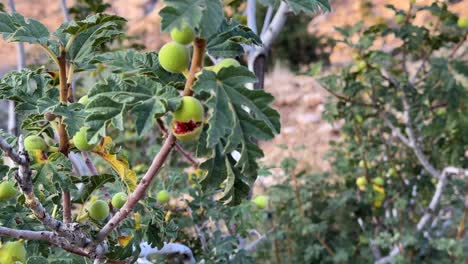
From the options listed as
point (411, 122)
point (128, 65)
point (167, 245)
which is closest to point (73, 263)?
point (167, 245)

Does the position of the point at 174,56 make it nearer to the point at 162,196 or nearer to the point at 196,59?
the point at 196,59

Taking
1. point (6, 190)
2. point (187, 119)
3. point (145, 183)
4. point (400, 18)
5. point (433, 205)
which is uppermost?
point (187, 119)

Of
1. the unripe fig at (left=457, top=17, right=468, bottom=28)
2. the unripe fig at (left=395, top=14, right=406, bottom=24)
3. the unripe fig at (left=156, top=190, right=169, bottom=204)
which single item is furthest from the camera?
the unripe fig at (left=395, top=14, right=406, bottom=24)

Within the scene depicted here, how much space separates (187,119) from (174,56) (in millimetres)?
93

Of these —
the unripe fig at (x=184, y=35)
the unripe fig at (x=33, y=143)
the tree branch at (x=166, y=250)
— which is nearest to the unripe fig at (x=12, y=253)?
the unripe fig at (x=33, y=143)

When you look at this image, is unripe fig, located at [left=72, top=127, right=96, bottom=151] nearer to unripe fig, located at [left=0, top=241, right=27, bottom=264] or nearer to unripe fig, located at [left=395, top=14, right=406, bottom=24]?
unripe fig, located at [left=0, top=241, right=27, bottom=264]

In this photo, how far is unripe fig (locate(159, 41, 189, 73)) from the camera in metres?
0.71

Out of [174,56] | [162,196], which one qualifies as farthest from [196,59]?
[162,196]

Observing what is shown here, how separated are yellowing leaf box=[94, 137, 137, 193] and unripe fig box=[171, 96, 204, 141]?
0.90 ft

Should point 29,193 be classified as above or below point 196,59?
below

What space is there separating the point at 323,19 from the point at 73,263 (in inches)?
501

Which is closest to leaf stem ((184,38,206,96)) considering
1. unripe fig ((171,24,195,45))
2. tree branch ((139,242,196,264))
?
unripe fig ((171,24,195,45))

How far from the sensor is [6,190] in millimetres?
926

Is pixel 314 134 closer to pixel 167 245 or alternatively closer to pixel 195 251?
pixel 195 251
